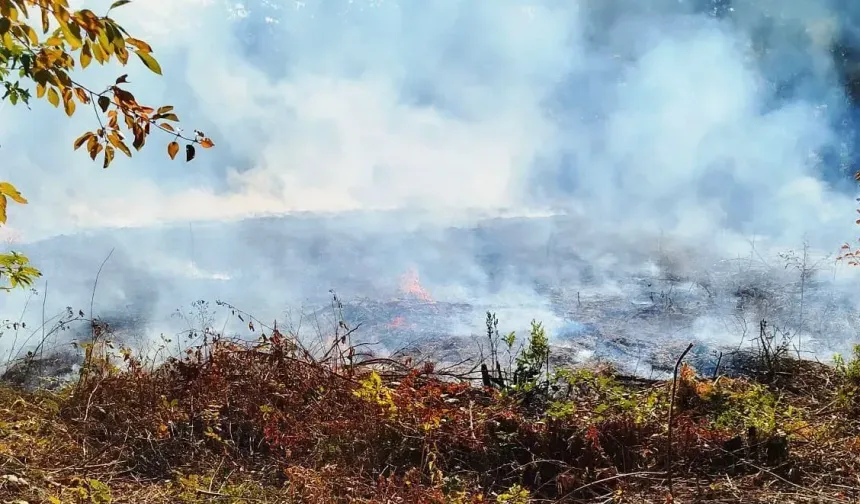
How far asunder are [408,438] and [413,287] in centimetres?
448

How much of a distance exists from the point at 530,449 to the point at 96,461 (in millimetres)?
2520

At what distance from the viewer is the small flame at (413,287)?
774 cm

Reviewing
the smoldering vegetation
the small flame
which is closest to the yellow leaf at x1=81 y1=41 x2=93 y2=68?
the smoldering vegetation

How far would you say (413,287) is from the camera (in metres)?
8.05

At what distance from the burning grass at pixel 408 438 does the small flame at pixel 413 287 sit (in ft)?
10.4

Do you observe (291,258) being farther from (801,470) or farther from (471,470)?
→ (801,470)

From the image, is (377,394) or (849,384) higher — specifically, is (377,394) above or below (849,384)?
below

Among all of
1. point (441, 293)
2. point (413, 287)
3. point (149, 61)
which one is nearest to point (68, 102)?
point (149, 61)

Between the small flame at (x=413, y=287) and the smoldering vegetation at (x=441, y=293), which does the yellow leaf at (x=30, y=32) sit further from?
the small flame at (x=413, y=287)

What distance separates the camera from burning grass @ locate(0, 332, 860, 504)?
312 cm

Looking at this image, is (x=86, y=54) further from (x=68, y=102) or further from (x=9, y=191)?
(x=9, y=191)

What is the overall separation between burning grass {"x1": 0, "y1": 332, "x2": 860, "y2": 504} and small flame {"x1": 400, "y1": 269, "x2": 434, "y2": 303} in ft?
10.4

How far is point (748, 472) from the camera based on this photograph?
3.25 meters

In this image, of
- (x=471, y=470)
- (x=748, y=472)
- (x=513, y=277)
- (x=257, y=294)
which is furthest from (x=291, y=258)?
(x=748, y=472)
